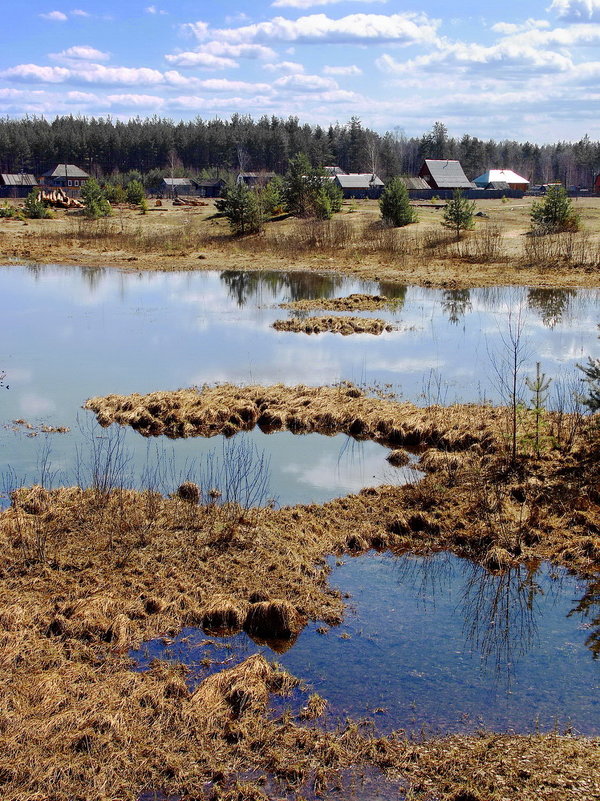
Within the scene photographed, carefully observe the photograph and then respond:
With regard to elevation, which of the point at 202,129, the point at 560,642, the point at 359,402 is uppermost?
the point at 202,129

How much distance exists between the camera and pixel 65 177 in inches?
4690

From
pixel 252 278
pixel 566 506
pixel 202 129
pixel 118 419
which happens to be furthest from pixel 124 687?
pixel 202 129

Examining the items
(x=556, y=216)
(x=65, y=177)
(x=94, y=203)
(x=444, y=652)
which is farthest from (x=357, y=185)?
(x=444, y=652)

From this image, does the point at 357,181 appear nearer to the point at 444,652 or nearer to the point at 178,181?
the point at 178,181

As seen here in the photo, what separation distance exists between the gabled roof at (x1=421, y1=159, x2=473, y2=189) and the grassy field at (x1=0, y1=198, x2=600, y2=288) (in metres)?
25.0

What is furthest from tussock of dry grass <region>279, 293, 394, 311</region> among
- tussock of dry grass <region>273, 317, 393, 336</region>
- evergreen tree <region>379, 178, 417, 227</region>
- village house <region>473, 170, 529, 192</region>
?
village house <region>473, 170, 529, 192</region>

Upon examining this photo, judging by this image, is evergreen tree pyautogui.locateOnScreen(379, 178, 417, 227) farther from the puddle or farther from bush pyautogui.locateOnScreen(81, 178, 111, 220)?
the puddle

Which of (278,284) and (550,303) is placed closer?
(550,303)

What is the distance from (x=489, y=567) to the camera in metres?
12.8

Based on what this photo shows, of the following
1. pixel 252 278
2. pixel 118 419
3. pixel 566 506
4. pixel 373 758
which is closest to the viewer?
pixel 373 758

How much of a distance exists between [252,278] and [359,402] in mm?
26081

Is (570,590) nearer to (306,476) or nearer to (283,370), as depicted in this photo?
(306,476)

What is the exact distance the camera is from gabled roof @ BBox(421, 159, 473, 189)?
94.1m

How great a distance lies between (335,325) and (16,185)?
9595cm
